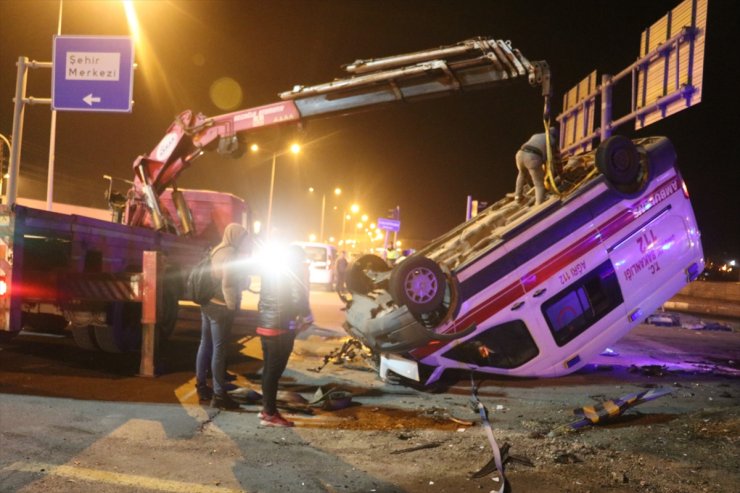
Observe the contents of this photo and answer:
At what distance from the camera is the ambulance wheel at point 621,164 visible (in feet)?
19.6

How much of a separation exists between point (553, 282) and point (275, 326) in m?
2.87

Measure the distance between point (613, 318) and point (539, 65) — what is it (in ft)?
12.1

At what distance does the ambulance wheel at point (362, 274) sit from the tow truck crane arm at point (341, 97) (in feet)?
8.81

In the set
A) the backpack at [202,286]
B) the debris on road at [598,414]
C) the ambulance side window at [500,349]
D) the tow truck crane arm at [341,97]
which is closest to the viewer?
the debris on road at [598,414]

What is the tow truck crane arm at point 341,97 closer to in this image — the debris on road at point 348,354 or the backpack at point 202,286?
the debris on road at point 348,354

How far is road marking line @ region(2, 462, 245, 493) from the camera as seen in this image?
349cm

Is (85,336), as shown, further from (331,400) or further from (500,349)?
(500,349)

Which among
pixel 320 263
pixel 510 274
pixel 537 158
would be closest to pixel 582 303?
pixel 510 274

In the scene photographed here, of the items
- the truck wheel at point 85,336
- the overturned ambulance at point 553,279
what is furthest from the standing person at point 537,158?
the truck wheel at point 85,336

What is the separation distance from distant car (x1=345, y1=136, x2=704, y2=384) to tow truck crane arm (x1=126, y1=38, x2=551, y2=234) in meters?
1.47

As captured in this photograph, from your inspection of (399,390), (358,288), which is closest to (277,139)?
(358,288)

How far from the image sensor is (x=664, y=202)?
6.34m

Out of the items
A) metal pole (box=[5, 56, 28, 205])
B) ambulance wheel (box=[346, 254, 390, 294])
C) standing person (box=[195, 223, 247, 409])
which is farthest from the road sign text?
standing person (box=[195, 223, 247, 409])

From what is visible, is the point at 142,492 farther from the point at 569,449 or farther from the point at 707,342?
the point at 707,342
